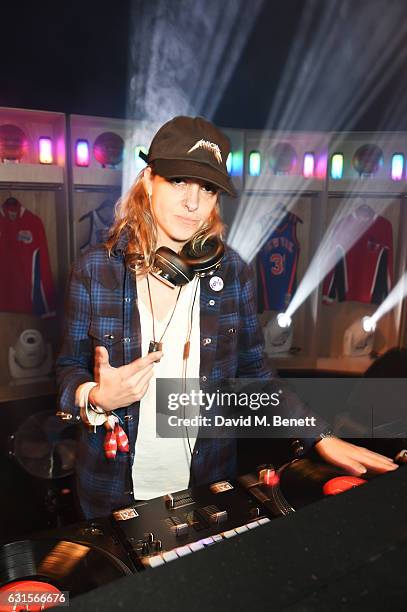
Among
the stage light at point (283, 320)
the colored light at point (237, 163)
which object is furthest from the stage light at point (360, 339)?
the colored light at point (237, 163)

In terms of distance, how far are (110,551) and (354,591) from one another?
1.48 ft

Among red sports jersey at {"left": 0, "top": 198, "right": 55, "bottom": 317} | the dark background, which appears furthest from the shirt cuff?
red sports jersey at {"left": 0, "top": 198, "right": 55, "bottom": 317}

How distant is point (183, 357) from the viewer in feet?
4.11

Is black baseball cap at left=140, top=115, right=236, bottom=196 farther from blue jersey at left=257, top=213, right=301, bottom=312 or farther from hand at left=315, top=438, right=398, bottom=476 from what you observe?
blue jersey at left=257, top=213, right=301, bottom=312

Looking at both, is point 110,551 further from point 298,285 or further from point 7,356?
point 298,285

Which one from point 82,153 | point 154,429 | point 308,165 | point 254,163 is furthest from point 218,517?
point 308,165

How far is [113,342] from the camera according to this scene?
1.25 meters

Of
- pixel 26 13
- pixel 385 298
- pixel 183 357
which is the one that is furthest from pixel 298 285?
pixel 183 357

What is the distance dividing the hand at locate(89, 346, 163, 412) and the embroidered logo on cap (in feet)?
1.67

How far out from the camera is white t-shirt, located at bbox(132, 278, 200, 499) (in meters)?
1.24

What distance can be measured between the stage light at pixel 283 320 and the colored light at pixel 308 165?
50.1 inches

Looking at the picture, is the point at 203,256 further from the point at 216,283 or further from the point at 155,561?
the point at 155,561

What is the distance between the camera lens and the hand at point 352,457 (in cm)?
86

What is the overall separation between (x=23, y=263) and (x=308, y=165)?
2598 mm
